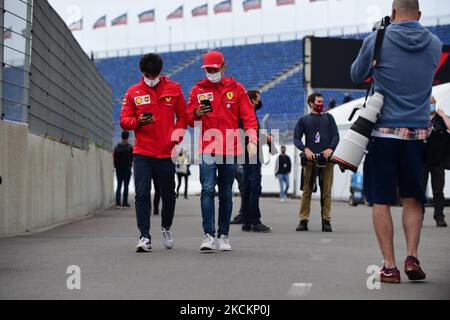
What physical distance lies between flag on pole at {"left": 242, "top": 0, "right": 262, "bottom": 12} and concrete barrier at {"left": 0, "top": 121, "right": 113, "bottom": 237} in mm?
49968

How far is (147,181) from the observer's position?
9266 millimetres

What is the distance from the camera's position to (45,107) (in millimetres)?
13688

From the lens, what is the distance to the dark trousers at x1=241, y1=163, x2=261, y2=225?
12773 mm

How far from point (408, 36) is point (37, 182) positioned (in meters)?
6.90

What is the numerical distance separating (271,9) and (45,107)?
5339 cm

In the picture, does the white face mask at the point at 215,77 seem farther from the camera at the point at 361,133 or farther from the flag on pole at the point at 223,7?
the flag on pole at the point at 223,7

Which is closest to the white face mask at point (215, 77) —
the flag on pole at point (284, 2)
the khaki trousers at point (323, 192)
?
the khaki trousers at point (323, 192)

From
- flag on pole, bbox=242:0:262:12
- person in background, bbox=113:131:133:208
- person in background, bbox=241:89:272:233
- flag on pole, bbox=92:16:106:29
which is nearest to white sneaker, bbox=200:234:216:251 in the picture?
person in background, bbox=241:89:272:233

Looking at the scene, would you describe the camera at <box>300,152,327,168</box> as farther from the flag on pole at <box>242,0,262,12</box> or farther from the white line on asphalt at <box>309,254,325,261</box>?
the flag on pole at <box>242,0,262,12</box>

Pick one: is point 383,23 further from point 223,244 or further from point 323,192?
point 323,192

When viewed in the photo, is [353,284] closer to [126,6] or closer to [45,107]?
[45,107]

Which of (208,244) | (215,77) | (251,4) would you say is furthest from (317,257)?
(251,4)
